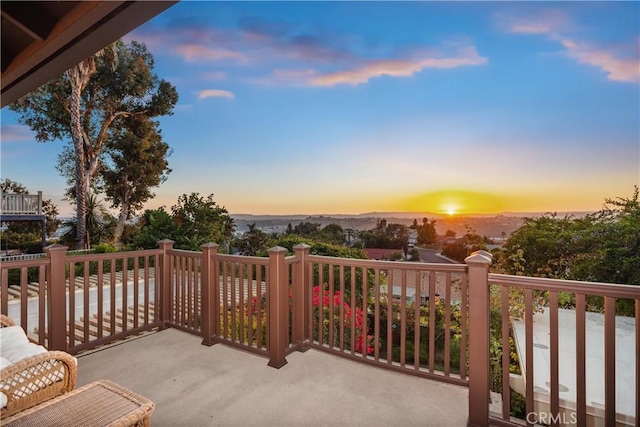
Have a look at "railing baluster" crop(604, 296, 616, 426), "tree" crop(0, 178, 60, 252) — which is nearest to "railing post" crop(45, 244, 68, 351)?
"railing baluster" crop(604, 296, 616, 426)

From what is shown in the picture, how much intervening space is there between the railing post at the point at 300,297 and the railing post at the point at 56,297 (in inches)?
81.6

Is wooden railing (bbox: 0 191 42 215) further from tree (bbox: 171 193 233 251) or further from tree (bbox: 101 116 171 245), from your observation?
tree (bbox: 171 193 233 251)

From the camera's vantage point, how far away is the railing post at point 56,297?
2879mm

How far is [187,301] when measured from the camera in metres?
3.71

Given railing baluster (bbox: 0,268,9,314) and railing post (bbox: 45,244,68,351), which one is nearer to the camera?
railing baluster (bbox: 0,268,9,314)

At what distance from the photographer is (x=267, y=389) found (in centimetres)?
252

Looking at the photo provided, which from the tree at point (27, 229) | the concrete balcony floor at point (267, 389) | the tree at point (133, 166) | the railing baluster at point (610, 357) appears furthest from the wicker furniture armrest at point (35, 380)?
the tree at point (27, 229)

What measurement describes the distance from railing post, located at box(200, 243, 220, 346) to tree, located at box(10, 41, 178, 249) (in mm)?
10720

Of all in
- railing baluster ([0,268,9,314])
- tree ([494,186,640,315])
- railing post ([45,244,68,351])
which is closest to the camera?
railing baluster ([0,268,9,314])

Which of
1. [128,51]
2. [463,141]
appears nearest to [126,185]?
[128,51]

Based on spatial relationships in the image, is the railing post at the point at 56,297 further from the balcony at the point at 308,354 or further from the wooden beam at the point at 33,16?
the wooden beam at the point at 33,16

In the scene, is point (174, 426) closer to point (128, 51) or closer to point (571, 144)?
point (571, 144)

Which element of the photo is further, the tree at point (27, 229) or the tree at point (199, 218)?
the tree at point (27, 229)
